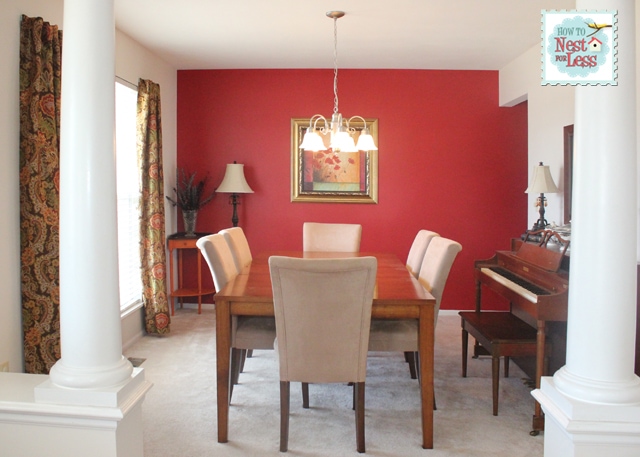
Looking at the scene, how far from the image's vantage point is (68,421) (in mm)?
2010

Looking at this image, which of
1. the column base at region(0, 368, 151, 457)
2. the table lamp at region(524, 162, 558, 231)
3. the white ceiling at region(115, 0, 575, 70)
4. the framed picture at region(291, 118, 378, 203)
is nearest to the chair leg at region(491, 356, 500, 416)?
the table lamp at region(524, 162, 558, 231)

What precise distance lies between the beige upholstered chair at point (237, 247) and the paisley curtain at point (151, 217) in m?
0.96

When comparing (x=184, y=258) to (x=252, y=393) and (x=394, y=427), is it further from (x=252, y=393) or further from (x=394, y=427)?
(x=394, y=427)

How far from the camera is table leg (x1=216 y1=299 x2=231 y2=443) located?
9.14 feet

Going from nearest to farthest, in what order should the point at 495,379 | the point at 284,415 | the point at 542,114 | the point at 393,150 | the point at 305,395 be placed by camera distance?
1. the point at 284,415
2. the point at 495,379
3. the point at 305,395
4. the point at 542,114
5. the point at 393,150

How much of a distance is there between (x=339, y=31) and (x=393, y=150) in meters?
1.67

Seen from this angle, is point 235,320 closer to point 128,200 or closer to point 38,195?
A: point 38,195

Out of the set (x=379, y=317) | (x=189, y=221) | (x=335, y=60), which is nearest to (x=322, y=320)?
(x=379, y=317)

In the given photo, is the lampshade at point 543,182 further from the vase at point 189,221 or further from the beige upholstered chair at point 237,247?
the vase at point 189,221

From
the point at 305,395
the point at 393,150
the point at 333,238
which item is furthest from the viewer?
the point at 393,150

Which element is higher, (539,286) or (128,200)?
(128,200)

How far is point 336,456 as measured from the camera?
2670 millimetres

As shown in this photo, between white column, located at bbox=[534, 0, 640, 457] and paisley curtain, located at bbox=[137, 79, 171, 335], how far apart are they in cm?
362

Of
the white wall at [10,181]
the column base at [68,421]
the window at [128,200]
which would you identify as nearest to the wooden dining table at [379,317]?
the column base at [68,421]
